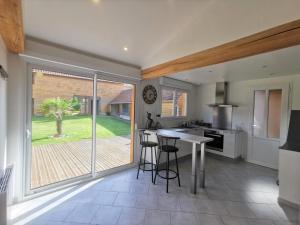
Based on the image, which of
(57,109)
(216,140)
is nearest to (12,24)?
(57,109)

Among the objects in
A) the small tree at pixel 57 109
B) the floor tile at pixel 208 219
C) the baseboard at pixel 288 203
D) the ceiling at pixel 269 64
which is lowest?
the floor tile at pixel 208 219

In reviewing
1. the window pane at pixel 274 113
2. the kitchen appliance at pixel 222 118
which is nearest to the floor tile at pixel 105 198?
the kitchen appliance at pixel 222 118

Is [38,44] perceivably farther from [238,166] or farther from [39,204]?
[238,166]

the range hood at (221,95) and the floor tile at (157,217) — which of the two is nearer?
the floor tile at (157,217)

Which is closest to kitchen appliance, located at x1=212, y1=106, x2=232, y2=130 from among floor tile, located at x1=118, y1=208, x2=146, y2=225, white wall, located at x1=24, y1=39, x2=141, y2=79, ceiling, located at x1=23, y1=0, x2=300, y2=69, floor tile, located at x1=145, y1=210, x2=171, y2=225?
ceiling, located at x1=23, y1=0, x2=300, y2=69

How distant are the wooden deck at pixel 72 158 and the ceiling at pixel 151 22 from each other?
1.87 m

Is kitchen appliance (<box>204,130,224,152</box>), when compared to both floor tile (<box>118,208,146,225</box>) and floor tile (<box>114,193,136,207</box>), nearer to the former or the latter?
floor tile (<box>114,193,136,207</box>)

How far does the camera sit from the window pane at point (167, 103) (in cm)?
471

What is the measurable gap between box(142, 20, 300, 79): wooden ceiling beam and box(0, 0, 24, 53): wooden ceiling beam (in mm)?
2269

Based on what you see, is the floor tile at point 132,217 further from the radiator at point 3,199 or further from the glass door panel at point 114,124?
the glass door panel at point 114,124

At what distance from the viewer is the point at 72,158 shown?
3.18m

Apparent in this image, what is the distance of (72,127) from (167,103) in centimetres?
278

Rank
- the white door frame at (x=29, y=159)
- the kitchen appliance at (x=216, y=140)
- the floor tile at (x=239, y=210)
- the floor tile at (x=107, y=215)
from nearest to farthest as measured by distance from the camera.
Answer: the floor tile at (x=107, y=215) → the floor tile at (x=239, y=210) → the white door frame at (x=29, y=159) → the kitchen appliance at (x=216, y=140)

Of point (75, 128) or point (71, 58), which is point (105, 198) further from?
point (71, 58)
